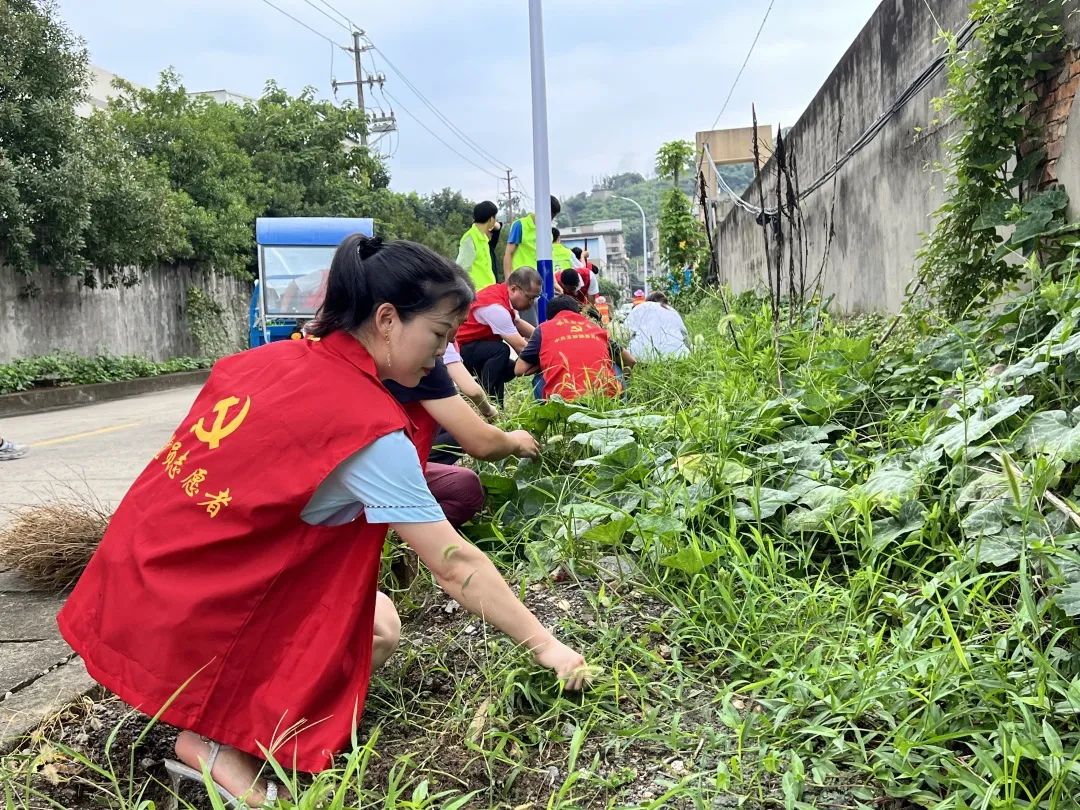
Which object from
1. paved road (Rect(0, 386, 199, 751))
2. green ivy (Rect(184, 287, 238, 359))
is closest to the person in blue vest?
A: paved road (Rect(0, 386, 199, 751))

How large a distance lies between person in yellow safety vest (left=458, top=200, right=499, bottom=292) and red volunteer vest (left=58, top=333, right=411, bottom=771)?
588 centimetres

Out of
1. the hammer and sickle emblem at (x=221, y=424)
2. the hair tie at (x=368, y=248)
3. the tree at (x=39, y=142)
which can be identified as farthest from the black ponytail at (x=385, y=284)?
the tree at (x=39, y=142)

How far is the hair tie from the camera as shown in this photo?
79.4 inches

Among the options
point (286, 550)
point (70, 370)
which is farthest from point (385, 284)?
point (70, 370)

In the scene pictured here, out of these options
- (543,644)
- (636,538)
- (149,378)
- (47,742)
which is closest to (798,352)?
(636,538)

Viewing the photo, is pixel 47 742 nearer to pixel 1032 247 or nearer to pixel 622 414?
pixel 622 414

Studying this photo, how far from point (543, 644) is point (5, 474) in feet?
17.4

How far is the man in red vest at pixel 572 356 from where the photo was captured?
4328 mm

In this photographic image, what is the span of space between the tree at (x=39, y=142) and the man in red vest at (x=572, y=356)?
9.72 meters

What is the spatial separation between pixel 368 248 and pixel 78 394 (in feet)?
40.4

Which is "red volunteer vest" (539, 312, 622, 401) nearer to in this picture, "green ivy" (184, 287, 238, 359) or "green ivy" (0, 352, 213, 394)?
"green ivy" (0, 352, 213, 394)

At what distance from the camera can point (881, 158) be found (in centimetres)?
652

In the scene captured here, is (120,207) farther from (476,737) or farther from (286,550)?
(476,737)

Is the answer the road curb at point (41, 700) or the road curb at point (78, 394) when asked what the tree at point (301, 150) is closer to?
the road curb at point (78, 394)
